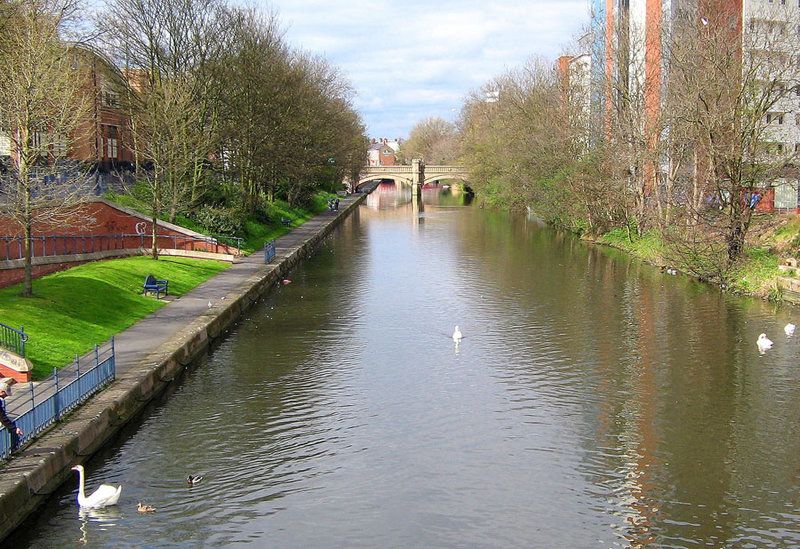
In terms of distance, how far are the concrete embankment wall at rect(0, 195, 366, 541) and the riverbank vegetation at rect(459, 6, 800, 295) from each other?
65.9 ft

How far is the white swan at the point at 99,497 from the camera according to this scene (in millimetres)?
13422

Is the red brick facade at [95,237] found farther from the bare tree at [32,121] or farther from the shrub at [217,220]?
the shrub at [217,220]

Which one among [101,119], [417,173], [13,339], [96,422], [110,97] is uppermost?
[110,97]

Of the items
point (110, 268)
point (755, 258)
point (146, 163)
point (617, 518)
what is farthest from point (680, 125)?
point (146, 163)

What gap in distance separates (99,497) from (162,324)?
11.5 metres

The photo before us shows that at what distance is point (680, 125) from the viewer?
38.3 m

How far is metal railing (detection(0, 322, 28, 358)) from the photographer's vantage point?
1803 centimetres

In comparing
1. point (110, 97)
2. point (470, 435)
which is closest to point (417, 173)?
point (110, 97)

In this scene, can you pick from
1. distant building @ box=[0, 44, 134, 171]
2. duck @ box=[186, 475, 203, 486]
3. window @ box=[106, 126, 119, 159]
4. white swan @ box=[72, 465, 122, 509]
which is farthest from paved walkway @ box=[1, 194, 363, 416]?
window @ box=[106, 126, 119, 159]

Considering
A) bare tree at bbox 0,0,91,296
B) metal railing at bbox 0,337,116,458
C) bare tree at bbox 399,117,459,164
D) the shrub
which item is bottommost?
metal railing at bbox 0,337,116,458

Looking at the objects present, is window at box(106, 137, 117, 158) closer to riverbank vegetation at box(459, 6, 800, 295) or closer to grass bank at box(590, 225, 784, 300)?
riverbank vegetation at box(459, 6, 800, 295)

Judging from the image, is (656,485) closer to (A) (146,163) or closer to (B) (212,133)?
(B) (212,133)

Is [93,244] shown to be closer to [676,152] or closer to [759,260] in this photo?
[759,260]

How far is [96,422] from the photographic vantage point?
15773 mm
